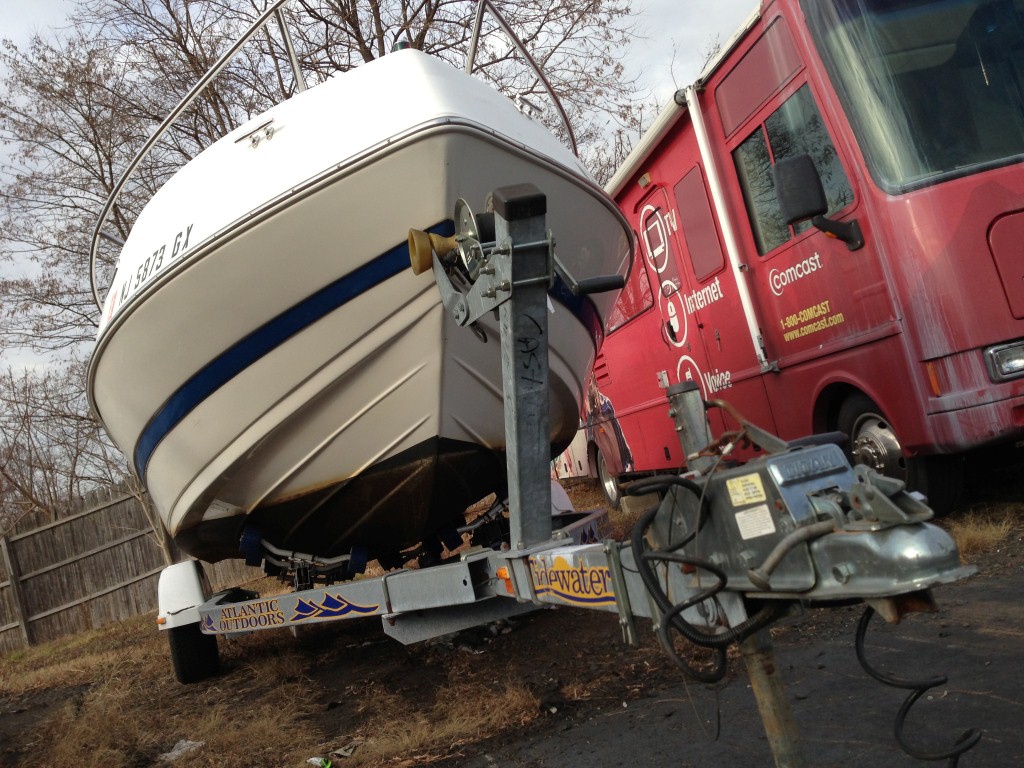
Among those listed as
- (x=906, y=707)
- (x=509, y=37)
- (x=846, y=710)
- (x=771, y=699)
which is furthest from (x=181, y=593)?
(x=906, y=707)

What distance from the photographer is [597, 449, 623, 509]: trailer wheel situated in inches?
351

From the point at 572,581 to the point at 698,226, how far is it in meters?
4.21

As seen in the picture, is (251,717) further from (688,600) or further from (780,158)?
(780,158)

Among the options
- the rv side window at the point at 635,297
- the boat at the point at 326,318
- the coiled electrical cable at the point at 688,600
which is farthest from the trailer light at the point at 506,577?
the rv side window at the point at 635,297

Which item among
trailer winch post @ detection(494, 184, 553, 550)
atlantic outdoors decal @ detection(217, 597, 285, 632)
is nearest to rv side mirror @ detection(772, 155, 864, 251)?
trailer winch post @ detection(494, 184, 553, 550)

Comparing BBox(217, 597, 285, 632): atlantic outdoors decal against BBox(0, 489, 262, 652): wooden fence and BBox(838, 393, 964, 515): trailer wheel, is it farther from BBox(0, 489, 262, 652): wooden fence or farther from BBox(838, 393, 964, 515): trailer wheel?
BBox(0, 489, 262, 652): wooden fence

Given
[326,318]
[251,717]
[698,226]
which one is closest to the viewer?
[326,318]

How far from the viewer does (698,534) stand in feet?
6.10

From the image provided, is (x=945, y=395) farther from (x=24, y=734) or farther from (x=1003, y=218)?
(x=24, y=734)

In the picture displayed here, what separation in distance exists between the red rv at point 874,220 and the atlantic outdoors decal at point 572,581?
2.35 metres

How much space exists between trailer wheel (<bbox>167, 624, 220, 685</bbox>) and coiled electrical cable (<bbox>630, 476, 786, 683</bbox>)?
3.94 meters

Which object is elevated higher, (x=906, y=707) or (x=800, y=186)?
(x=800, y=186)

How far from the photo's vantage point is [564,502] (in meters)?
4.79

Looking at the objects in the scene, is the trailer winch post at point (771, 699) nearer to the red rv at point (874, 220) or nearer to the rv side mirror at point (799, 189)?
the rv side mirror at point (799, 189)
